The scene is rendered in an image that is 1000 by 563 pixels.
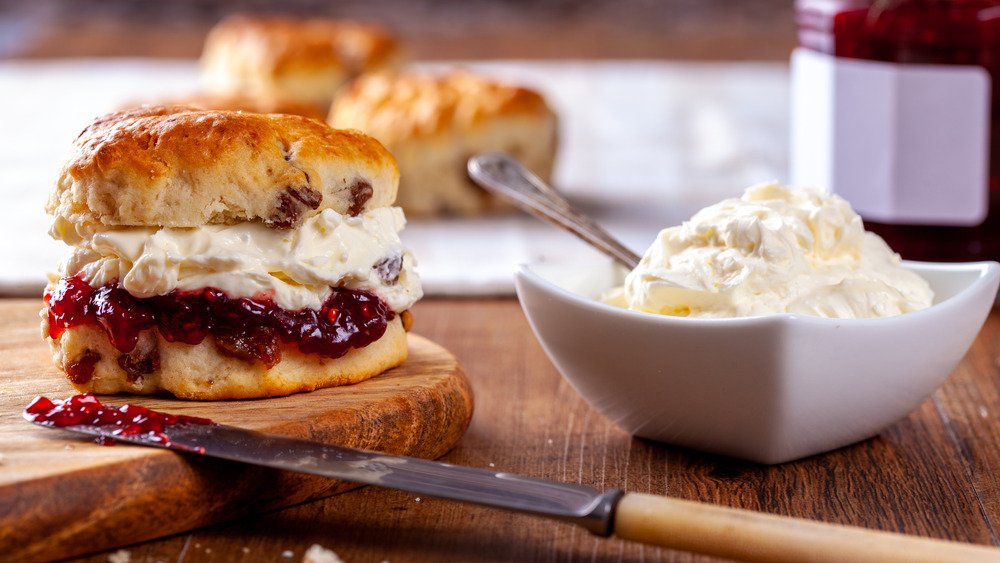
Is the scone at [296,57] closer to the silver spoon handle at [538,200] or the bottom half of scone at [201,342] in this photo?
the silver spoon handle at [538,200]

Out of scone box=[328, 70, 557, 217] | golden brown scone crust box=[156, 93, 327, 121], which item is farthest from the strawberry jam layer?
scone box=[328, 70, 557, 217]

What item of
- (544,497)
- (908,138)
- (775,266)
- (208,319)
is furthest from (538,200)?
(908,138)

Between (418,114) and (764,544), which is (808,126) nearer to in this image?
(418,114)

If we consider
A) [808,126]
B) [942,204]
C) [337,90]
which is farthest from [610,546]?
[337,90]

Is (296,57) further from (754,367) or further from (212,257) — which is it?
(754,367)

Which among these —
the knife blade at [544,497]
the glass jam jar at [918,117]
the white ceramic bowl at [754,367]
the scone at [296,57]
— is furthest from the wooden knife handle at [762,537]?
the scone at [296,57]

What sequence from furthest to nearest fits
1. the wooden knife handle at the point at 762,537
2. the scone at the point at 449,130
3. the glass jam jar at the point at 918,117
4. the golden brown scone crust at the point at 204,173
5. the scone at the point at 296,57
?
the scone at the point at 296,57, the scone at the point at 449,130, the glass jam jar at the point at 918,117, the golden brown scone crust at the point at 204,173, the wooden knife handle at the point at 762,537
